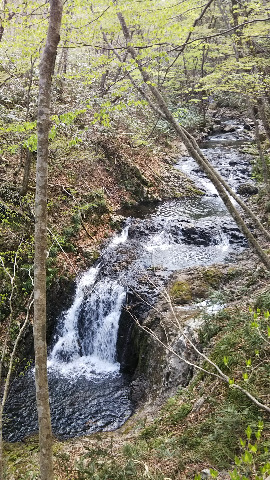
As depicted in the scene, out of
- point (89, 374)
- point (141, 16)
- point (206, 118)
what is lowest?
point (89, 374)

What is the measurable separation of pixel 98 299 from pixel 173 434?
5520 mm

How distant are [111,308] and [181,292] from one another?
2216mm

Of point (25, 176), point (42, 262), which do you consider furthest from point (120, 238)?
point (42, 262)

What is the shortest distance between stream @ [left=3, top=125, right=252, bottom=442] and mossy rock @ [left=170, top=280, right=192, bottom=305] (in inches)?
20.6

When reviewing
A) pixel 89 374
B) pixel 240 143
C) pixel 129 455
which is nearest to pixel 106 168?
pixel 89 374

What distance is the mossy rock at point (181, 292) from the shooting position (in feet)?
27.9

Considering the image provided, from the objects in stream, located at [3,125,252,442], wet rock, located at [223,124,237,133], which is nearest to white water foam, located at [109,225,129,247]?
stream, located at [3,125,252,442]

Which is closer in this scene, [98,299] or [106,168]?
[98,299]

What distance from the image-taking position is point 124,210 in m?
14.0

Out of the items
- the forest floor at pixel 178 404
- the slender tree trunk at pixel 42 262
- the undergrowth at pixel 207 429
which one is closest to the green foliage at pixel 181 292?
the forest floor at pixel 178 404

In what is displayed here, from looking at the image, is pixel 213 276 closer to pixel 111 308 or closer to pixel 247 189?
pixel 111 308

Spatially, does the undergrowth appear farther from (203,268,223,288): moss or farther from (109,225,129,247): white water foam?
(109,225,129,247): white water foam

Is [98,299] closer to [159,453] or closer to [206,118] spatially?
[159,453]

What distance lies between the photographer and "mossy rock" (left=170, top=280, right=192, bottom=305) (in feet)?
27.9
